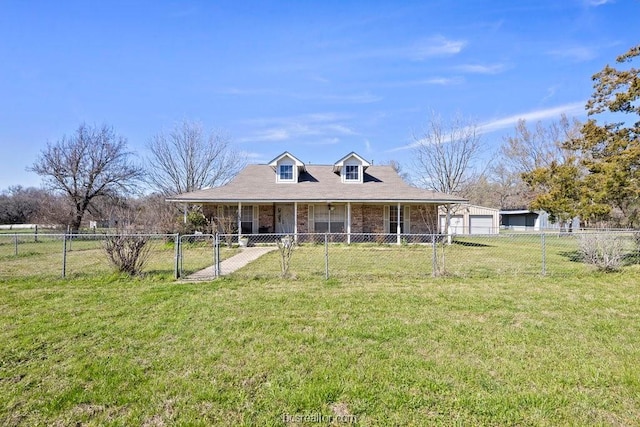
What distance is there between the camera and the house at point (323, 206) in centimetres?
1828

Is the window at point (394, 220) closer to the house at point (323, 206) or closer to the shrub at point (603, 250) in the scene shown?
the house at point (323, 206)

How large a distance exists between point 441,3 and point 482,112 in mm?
21482

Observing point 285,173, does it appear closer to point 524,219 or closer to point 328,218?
point 328,218

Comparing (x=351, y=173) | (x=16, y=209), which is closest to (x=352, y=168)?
(x=351, y=173)

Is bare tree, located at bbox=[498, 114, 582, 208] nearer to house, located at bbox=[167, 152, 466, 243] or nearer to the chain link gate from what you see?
house, located at bbox=[167, 152, 466, 243]

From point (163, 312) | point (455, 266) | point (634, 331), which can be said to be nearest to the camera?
point (634, 331)

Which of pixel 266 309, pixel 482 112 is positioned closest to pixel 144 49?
pixel 266 309

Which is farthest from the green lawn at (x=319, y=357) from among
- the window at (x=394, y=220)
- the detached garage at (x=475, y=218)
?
the detached garage at (x=475, y=218)

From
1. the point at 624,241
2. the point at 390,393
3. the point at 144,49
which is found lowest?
the point at 390,393

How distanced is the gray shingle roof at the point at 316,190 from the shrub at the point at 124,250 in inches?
349

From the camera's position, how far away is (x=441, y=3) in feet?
31.8

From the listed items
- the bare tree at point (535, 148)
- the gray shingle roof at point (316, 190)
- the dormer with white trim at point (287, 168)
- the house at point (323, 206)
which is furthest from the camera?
the bare tree at point (535, 148)

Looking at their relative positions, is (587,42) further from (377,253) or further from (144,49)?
(144,49)

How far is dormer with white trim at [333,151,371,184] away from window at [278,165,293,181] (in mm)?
2888
